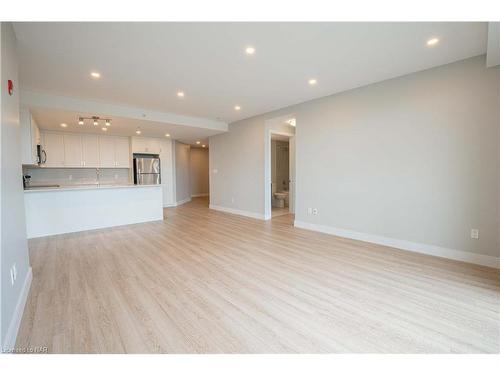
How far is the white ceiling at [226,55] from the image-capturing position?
237 cm

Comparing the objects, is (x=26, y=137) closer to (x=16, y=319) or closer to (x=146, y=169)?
(x=146, y=169)

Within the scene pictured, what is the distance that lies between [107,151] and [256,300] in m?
7.00

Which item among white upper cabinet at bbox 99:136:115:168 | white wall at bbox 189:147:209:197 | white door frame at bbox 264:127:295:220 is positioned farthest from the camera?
white wall at bbox 189:147:209:197

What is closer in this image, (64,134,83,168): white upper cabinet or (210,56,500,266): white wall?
(210,56,500,266): white wall

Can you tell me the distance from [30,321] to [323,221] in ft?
14.5

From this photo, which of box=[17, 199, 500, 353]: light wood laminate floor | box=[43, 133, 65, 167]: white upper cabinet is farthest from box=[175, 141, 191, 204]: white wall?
box=[17, 199, 500, 353]: light wood laminate floor

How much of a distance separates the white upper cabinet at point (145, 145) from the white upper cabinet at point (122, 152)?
1.03 ft

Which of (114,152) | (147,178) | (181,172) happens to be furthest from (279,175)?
(114,152)

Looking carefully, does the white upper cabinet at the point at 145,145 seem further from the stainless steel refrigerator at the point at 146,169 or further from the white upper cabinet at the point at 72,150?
the white upper cabinet at the point at 72,150

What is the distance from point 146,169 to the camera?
24.6 ft

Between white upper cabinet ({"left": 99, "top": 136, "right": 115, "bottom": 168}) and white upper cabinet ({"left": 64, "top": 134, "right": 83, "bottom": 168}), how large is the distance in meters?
0.52

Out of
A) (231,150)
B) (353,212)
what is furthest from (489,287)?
(231,150)

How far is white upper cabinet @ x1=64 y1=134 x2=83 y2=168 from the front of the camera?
255 inches

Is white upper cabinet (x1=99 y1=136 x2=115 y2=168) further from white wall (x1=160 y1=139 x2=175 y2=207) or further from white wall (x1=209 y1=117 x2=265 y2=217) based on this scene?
white wall (x1=209 y1=117 x2=265 y2=217)
